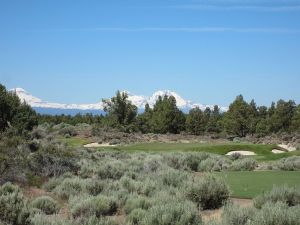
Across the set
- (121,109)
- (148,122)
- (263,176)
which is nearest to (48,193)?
(263,176)

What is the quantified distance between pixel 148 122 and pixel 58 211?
261ft

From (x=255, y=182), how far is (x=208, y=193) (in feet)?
14.8

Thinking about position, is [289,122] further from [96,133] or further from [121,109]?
[96,133]

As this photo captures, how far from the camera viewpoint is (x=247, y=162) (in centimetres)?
2714

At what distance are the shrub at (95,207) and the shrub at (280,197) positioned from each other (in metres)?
4.01

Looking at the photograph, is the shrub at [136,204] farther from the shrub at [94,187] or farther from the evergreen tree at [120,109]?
the evergreen tree at [120,109]

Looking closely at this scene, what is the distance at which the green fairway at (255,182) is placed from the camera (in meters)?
16.6

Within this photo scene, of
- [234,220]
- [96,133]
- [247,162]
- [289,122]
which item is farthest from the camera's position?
[289,122]

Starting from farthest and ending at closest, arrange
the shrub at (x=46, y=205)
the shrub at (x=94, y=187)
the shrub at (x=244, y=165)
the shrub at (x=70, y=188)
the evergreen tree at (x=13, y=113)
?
the evergreen tree at (x=13, y=113) < the shrub at (x=244, y=165) < the shrub at (x=94, y=187) < the shrub at (x=70, y=188) < the shrub at (x=46, y=205)

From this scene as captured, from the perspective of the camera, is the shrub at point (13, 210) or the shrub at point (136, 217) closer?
the shrub at point (13, 210)

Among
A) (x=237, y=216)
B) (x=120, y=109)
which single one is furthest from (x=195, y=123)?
(x=237, y=216)

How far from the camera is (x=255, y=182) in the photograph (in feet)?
61.2

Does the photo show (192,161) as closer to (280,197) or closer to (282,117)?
(280,197)

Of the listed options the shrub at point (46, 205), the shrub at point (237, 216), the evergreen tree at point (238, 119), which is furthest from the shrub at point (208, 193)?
the evergreen tree at point (238, 119)
